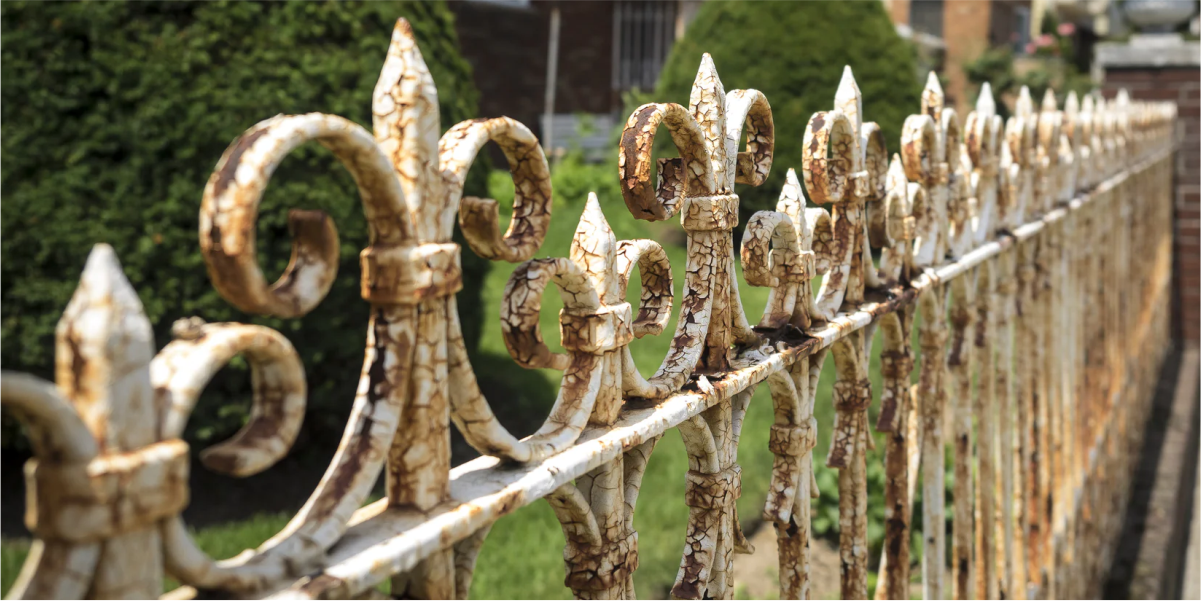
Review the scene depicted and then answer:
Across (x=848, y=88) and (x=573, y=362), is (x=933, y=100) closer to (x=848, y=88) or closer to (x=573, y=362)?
(x=848, y=88)

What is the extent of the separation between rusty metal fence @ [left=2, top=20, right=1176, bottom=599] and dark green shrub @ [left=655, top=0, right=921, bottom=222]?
9.60 feet

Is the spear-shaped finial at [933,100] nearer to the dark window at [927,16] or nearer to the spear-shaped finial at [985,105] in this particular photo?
the spear-shaped finial at [985,105]

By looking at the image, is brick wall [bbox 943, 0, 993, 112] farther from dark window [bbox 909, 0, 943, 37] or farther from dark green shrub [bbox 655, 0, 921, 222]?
dark green shrub [bbox 655, 0, 921, 222]

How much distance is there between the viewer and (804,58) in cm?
548

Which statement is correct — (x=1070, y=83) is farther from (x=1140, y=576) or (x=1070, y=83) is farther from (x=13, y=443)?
(x=13, y=443)

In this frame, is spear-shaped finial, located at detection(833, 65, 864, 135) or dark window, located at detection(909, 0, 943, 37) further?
dark window, located at detection(909, 0, 943, 37)

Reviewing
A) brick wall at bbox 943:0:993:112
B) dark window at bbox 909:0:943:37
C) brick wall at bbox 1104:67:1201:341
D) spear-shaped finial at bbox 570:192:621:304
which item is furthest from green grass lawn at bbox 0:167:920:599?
dark window at bbox 909:0:943:37

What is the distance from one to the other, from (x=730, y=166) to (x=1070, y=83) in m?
13.3

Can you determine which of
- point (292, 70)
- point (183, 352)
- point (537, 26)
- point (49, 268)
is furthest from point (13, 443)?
point (537, 26)

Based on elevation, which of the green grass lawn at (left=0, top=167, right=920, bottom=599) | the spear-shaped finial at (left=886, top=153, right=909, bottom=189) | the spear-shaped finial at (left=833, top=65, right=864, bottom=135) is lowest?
the green grass lawn at (left=0, top=167, right=920, bottom=599)

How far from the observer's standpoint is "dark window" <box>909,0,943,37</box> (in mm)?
16922

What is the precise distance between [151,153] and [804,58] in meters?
3.34

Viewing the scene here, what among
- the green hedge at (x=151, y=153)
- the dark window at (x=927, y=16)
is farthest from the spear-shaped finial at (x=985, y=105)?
the dark window at (x=927, y=16)

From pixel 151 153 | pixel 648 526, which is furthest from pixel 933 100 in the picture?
pixel 151 153
